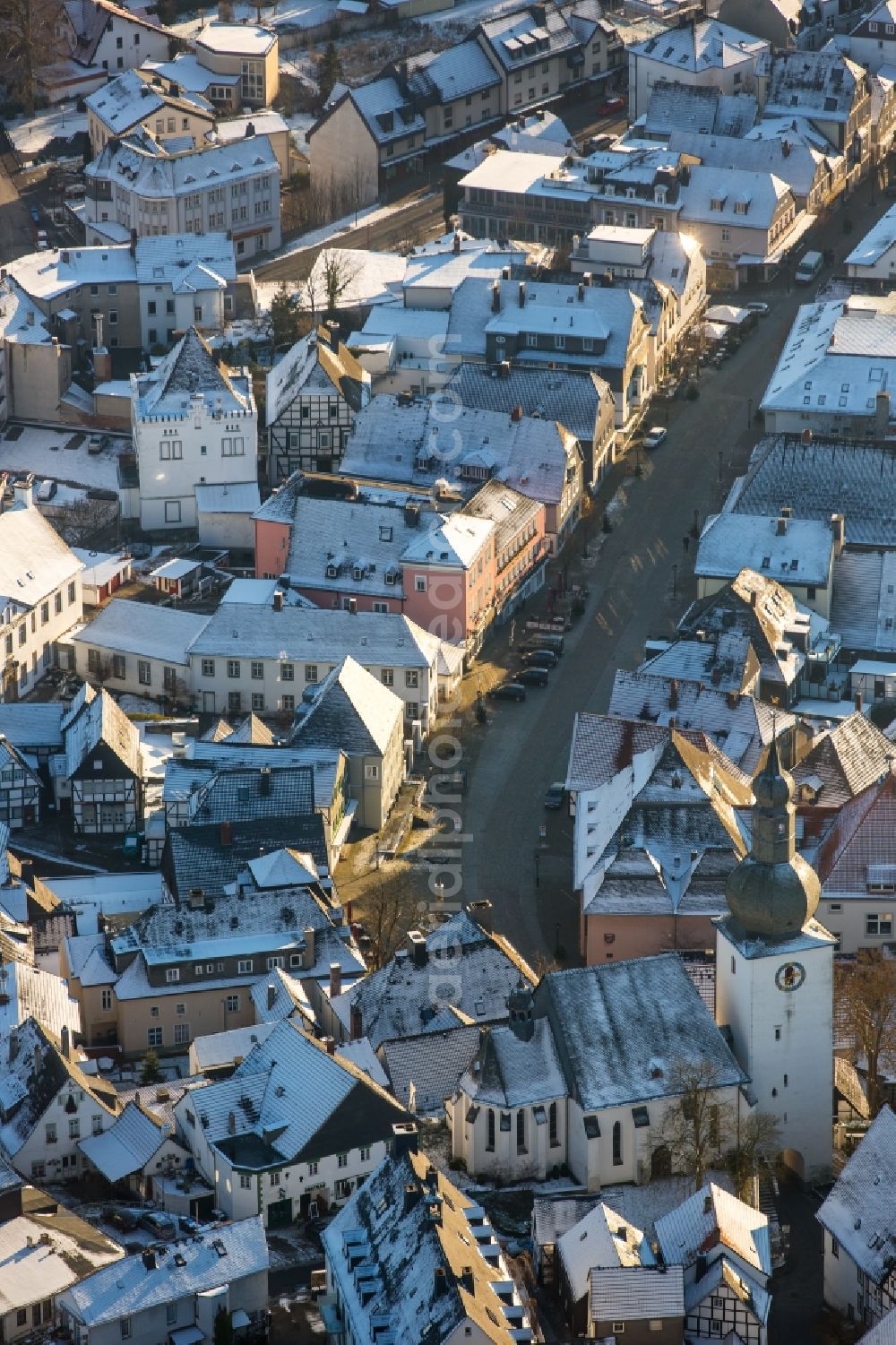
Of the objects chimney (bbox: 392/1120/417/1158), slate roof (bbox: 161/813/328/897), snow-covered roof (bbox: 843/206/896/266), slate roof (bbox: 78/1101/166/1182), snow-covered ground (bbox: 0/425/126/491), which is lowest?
snow-covered ground (bbox: 0/425/126/491)

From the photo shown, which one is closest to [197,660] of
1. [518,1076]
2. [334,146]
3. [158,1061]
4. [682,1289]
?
[158,1061]

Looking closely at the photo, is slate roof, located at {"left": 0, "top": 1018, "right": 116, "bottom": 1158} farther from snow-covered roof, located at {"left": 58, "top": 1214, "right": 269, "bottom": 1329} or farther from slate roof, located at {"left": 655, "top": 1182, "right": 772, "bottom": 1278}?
slate roof, located at {"left": 655, "top": 1182, "right": 772, "bottom": 1278}

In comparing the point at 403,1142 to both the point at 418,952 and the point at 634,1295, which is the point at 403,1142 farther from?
the point at 418,952

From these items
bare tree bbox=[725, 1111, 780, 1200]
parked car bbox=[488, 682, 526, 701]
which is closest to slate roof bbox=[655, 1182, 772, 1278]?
bare tree bbox=[725, 1111, 780, 1200]

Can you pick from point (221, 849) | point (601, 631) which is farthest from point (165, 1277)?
point (601, 631)

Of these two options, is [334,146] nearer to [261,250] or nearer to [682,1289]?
[261,250]

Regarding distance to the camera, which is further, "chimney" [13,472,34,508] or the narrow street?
"chimney" [13,472,34,508]
